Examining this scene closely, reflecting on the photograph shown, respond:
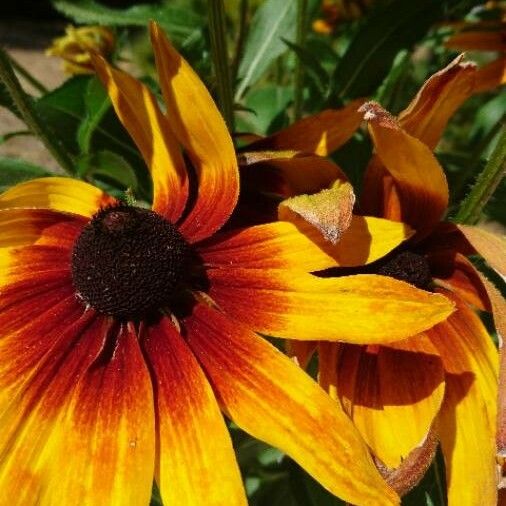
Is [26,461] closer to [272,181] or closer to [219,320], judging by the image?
[219,320]

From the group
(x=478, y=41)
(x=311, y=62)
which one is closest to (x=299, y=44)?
(x=311, y=62)

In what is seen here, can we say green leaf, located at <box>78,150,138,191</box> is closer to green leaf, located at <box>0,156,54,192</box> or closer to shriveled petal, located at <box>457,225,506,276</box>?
green leaf, located at <box>0,156,54,192</box>

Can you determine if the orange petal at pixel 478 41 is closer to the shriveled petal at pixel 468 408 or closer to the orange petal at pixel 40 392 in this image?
the shriveled petal at pixel 468 408

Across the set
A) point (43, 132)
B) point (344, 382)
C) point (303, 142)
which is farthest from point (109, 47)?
point (344, 382)

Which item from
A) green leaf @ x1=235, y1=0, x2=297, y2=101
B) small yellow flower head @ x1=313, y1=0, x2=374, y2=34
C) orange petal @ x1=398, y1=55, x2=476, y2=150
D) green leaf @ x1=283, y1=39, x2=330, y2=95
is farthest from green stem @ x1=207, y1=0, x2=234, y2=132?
small yellow flower head @ x1=313, y1=0, x2=374, y2=34

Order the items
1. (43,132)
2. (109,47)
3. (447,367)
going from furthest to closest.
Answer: (109,47) < (43,132) < (447,367)

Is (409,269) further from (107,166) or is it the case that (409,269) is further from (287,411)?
(107,166)

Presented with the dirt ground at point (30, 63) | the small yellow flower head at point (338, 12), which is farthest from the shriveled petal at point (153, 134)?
the dirt ground at point (30, 63)
